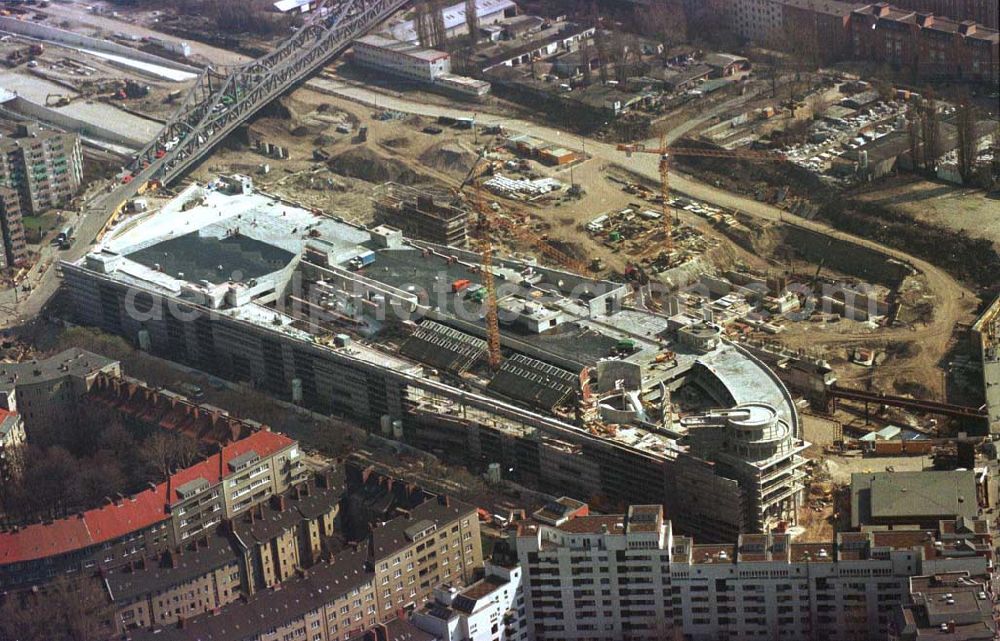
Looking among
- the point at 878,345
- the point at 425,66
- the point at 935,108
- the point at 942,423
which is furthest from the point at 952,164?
the point at 425,66

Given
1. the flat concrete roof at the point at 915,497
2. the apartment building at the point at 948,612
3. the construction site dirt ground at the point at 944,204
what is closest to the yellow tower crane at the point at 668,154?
the construction site dirt ground at the point at 944,204

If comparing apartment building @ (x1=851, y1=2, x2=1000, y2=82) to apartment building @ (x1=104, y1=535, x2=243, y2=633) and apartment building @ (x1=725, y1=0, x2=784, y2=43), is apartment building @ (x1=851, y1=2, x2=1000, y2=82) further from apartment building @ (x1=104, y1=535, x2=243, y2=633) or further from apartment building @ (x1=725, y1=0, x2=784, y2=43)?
apartment building @ (x1=104, y1=535, x2=243, y2=633)

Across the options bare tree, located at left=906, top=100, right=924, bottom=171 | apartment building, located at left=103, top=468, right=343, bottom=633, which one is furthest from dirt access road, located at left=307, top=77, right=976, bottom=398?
apartment building, located at left=103, top=468, right=343, bottom=633

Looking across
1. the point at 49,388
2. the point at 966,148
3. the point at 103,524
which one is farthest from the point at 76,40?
the point at 103,524

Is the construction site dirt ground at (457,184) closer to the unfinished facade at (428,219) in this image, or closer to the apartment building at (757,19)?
the unfinished facade at (428,219)

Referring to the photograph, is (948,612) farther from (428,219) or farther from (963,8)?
(963,8)
